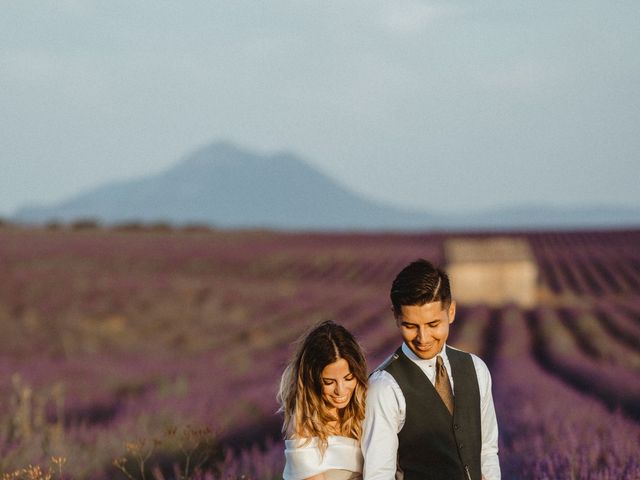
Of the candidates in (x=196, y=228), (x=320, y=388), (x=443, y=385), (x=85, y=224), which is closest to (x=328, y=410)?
(x=320, y=388)

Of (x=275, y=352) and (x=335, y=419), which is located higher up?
(x=335, y=419)

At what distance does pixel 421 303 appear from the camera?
2.21m

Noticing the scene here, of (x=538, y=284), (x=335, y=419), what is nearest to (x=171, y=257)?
(x=538, y=284)

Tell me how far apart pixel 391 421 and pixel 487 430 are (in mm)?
326

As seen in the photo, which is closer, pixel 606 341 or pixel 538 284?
pixel 606 341

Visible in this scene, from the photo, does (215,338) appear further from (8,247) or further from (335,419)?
(8,247)

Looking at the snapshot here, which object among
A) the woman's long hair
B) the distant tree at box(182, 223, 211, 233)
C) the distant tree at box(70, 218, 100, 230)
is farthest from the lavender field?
the distant tree at box(182, 223, 211, 233)

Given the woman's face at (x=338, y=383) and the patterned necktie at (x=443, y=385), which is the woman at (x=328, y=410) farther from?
the patterned necktie at (x=443, y=385)

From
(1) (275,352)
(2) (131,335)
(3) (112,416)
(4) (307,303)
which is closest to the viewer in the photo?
(3) (112,416)

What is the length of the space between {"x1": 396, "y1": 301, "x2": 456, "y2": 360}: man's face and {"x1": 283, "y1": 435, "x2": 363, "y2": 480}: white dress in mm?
333

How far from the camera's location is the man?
2197 millimetres

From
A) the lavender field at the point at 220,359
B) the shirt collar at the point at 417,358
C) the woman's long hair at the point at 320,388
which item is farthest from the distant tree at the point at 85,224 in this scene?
the shirt collar at the point at 417,358

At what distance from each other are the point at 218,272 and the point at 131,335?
1670 cm

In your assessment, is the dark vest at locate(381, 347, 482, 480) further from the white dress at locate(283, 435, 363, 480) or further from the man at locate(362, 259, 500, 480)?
the white dress at locate(283, 435, 363, 480)
